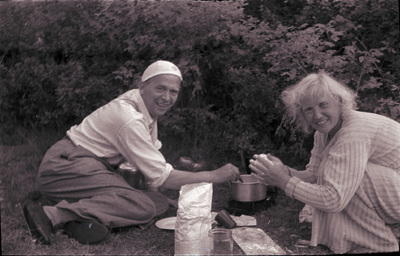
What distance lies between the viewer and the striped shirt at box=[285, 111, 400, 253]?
9.97 ft

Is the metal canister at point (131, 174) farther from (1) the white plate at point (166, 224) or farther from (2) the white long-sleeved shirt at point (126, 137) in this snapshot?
(1) the white plate at point (166, 224)

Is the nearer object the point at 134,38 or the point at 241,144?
the point at 241,144

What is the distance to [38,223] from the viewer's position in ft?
10.4

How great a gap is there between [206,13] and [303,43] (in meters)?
1.31

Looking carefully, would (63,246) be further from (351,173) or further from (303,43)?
(303,43)

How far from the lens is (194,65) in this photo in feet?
17.9

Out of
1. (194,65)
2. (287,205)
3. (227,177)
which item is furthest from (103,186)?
(194,65)

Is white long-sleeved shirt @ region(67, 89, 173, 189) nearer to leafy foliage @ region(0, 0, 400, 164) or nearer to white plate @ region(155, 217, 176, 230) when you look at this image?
white plate @ region(155, 217, 176, 230)

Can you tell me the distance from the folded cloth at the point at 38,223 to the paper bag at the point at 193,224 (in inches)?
34.9

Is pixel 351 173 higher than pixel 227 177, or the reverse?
pixel 351 173

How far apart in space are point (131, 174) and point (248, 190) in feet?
3.29

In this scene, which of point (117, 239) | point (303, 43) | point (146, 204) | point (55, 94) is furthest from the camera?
point (55, 94)

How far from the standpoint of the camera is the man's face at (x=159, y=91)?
3842 mm

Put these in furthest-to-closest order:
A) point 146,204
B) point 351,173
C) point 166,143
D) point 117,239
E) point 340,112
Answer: point 166,143 < point 146,204 < point 117,239 < point 340,112 < point 351,173
